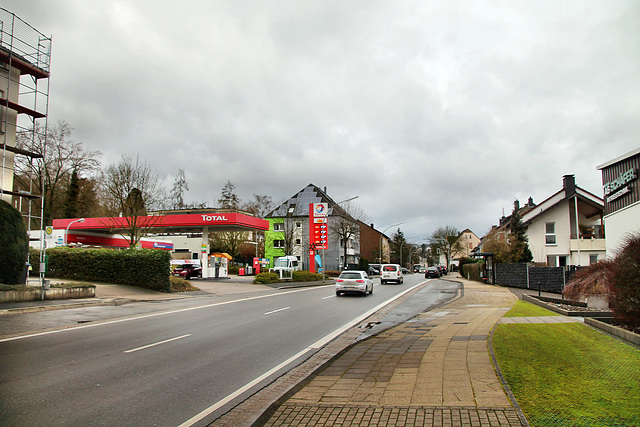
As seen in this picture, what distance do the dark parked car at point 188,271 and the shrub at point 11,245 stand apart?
79.4 ft

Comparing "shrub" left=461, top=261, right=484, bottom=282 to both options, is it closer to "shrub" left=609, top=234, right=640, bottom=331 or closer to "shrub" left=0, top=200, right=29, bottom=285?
"shrub" left=609, top=234, right=640, bottom=331

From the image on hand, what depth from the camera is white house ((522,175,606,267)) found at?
42.4m

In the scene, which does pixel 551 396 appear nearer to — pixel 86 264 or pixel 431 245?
pixel 86 264

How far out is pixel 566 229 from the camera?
43.9 metres

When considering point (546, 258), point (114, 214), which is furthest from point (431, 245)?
point (114, 214)

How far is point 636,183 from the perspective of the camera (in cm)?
2339

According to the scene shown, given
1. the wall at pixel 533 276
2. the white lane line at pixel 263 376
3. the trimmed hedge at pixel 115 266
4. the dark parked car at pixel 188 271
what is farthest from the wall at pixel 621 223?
the dark parked car at pixel 188 271

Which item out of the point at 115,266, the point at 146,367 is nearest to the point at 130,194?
the point at 115,266

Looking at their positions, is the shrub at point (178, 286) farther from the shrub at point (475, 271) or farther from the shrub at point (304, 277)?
the shrub at point (475, 271)

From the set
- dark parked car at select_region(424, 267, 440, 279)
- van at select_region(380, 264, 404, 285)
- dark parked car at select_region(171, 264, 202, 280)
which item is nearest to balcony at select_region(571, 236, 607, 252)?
van at select_region(380, 264, 404, 285)

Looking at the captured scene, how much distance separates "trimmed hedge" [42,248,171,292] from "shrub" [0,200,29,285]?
7.37 m

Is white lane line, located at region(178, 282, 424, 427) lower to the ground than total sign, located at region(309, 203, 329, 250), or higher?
lower

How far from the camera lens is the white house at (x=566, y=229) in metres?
42.4

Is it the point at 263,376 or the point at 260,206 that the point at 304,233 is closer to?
the point at 260,206
